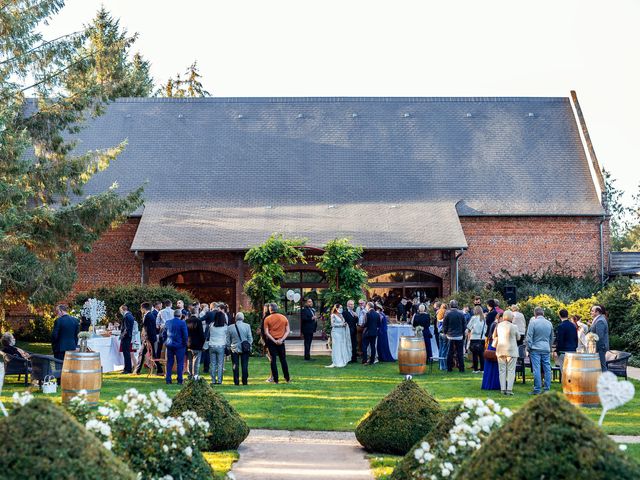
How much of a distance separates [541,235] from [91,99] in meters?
17.4

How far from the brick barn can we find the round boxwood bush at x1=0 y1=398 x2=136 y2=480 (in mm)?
23322

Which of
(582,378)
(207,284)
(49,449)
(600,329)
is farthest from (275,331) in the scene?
(207,284)

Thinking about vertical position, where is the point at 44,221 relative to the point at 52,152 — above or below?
below

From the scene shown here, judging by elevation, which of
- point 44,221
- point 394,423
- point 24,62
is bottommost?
point 394,423

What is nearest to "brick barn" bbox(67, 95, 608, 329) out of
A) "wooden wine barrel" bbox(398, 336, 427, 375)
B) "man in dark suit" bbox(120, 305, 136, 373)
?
"man in dark suit" bbox(120, 305, 136, 373)

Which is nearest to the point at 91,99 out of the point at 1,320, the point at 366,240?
the point at 1,320

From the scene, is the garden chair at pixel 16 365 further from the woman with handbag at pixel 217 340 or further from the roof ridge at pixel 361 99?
the roof ridge at pixel 361 99

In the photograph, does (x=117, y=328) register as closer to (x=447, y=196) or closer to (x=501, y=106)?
(x=447, y=196)

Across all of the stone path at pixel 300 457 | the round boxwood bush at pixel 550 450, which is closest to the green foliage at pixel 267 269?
the stone path at pixel 300 457

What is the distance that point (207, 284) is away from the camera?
30.4m

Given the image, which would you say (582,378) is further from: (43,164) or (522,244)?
(522,244)

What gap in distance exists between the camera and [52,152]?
23.1m

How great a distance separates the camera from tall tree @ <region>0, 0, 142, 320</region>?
20703 mm

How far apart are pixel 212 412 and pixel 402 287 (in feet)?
68.2
